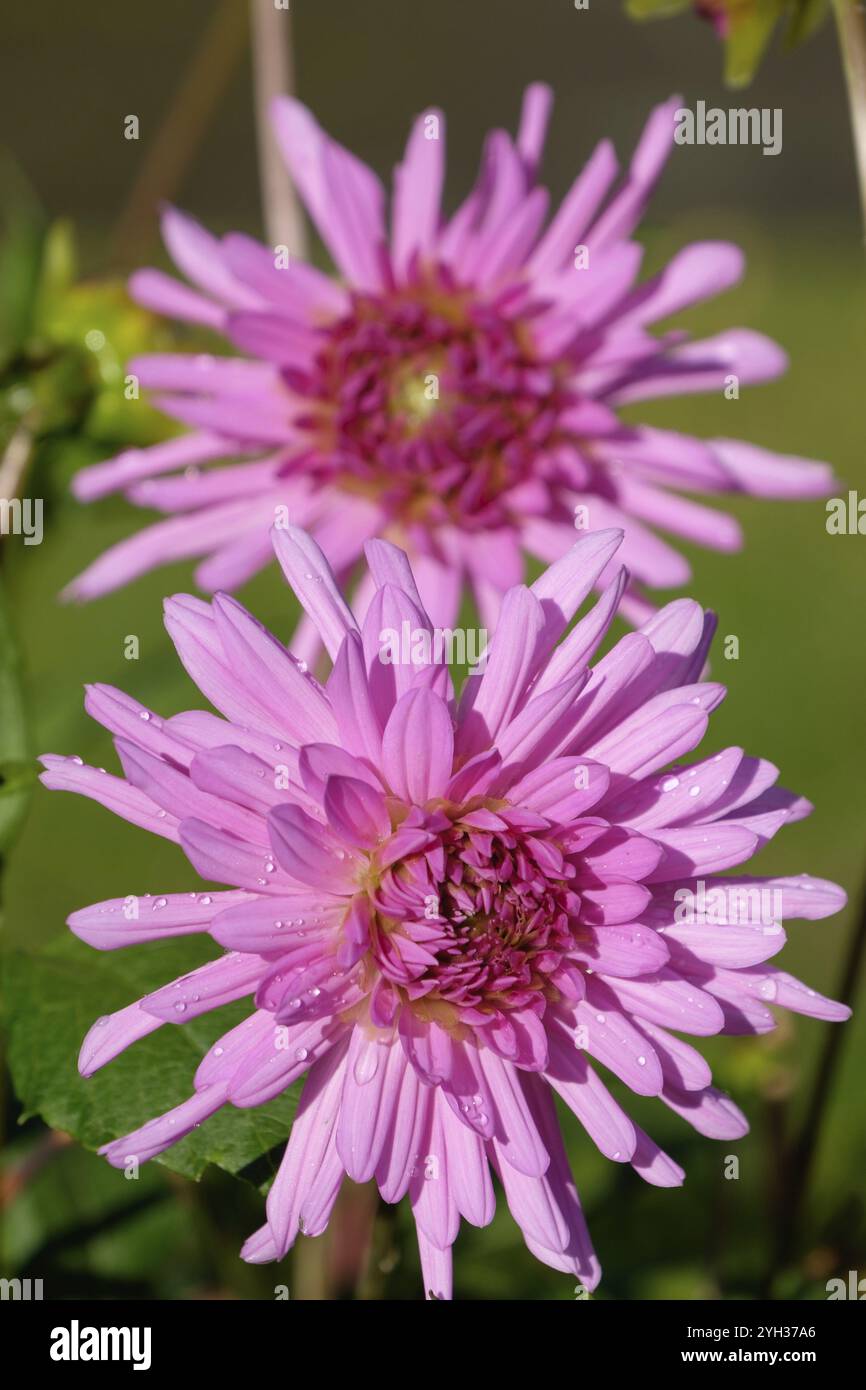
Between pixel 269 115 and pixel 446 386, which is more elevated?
pixel 269 115

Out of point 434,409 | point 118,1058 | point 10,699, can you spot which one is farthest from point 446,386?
point 118,1058

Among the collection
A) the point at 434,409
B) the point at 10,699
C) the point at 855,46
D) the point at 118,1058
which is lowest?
the point at 118,1058

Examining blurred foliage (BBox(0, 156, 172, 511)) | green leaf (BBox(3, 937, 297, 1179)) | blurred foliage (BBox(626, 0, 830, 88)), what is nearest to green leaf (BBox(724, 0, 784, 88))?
blurred foliage (BBox(626, 0, 830, 88))

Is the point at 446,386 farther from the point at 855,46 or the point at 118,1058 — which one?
the point at 118,1058

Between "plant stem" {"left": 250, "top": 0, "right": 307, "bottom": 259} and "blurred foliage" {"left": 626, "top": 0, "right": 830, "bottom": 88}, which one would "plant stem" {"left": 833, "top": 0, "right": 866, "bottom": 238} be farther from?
"plant stem" {"left": 250, "top": 0, "right": 307, "bottom": 259}

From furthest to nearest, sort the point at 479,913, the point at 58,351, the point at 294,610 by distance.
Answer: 1. the point at 294,610
2. the point at 58,351
3. the point at 479,913

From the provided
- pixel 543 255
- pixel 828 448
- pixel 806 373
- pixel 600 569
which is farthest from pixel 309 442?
pixel 806 373

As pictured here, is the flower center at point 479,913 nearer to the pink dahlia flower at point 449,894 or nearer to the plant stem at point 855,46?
the pink dahlia flower at point 449,894
